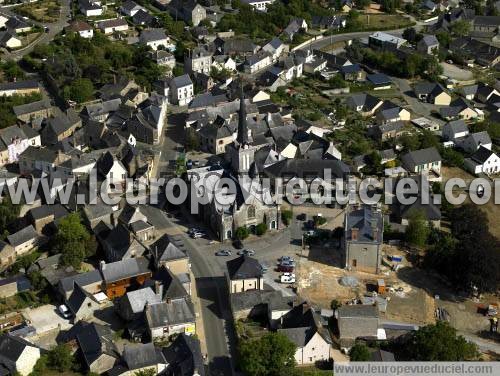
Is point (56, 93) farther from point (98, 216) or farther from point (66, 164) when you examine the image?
point (98, 216)

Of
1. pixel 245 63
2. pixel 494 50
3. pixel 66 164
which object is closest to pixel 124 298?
pixel 66 164

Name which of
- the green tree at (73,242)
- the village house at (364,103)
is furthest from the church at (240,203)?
the village house at (364,103)

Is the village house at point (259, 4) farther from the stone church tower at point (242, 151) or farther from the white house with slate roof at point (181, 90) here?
the stone church tower at point (242, 151)

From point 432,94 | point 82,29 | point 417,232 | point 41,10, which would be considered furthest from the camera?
point 41,10

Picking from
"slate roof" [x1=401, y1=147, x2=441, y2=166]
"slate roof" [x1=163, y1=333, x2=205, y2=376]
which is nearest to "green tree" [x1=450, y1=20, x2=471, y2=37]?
"slate roof" [x1=401, y1=147, x2=441, y2=166]

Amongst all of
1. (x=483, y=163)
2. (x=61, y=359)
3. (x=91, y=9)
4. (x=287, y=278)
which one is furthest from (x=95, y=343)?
(x=91, y=9)

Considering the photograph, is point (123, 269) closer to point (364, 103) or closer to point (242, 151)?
point (242, 151)
